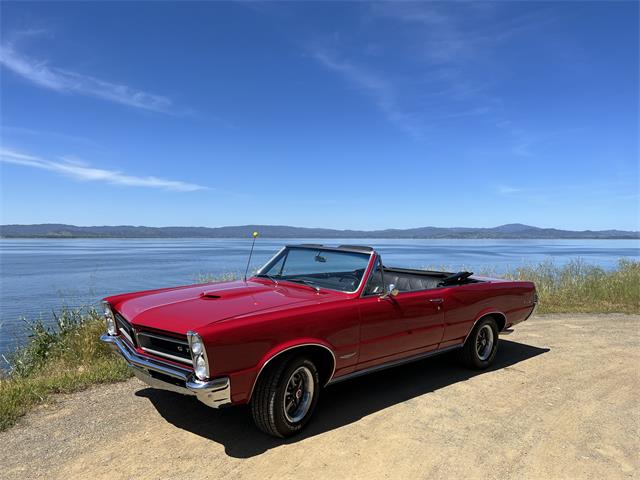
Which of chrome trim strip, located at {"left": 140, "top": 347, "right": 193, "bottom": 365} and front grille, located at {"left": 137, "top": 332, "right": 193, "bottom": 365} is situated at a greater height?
front grille, located at {"left": 137, "top": 332, "right": 193, "bottom": 365}

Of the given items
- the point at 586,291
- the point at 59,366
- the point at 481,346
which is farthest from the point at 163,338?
the point at 586,291

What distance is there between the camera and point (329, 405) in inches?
185

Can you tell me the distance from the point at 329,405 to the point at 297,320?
1351mm

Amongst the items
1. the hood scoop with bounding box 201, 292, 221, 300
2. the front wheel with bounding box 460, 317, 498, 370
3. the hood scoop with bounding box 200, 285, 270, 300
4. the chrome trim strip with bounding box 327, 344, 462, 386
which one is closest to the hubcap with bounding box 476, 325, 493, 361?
the front wheel with bounding box 460, 317, 498, 370

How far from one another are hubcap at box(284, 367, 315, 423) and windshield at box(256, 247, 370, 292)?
1.00 metres

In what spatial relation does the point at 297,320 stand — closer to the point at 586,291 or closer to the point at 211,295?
the point at 211,295

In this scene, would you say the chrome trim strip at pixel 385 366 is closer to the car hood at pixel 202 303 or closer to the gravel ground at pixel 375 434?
the gravel ground at pixel 375 434

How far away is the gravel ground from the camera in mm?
3398

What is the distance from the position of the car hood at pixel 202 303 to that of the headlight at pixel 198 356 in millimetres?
109

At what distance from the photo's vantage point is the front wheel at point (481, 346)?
5.91 meters

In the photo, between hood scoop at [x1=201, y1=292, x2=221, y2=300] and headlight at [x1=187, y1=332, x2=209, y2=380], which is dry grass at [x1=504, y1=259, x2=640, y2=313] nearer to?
hood scoop at [x1=201, y1=292, x2=221, y2=300]

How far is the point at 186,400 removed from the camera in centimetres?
472

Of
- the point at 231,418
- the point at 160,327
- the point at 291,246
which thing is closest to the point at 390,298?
the point at 291,246

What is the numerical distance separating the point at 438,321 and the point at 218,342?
2820 millimetres
